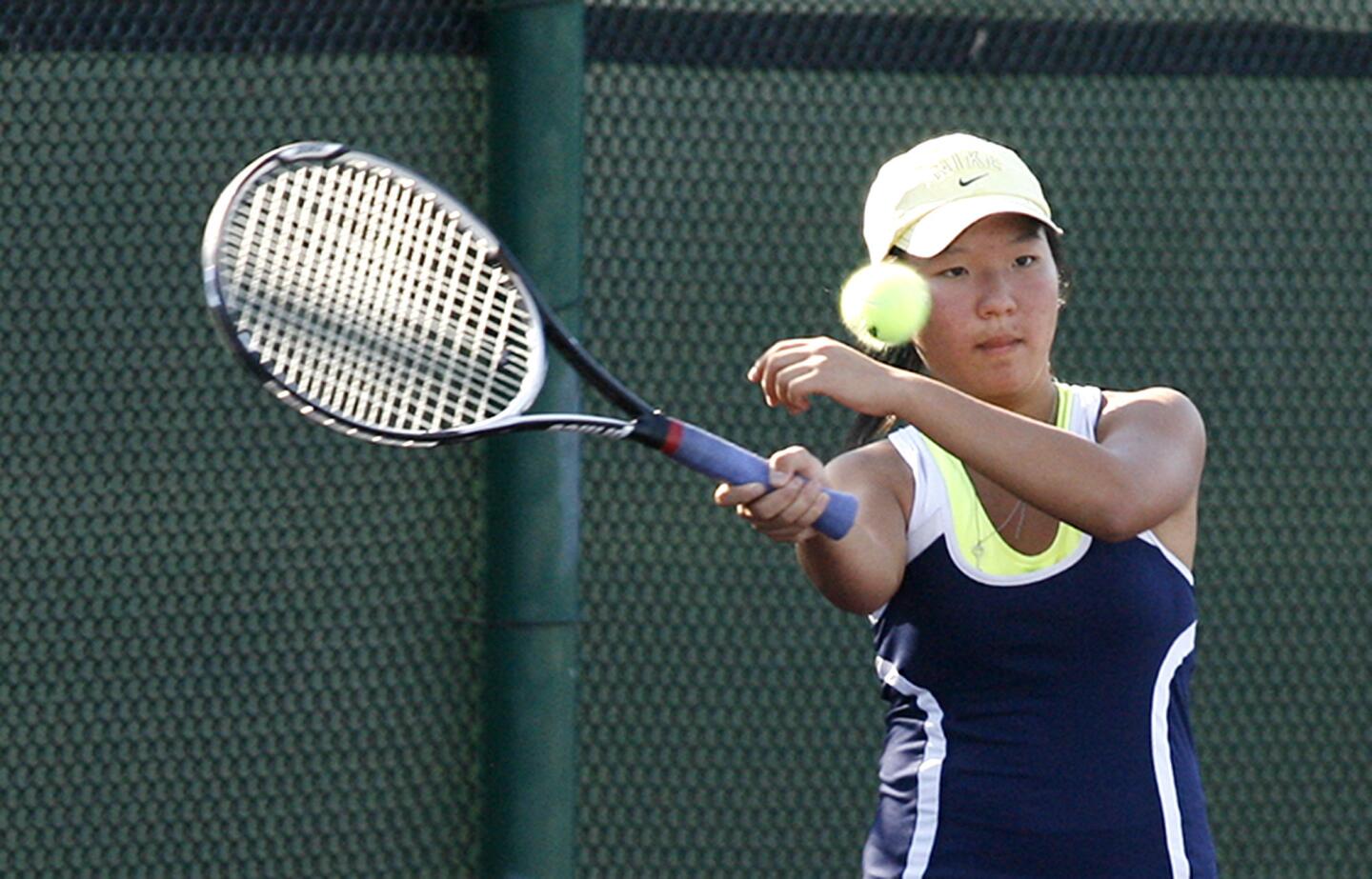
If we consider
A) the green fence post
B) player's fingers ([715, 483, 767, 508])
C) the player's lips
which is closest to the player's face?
the player's lips

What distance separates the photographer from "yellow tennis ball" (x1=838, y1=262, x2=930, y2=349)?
76.9 inches

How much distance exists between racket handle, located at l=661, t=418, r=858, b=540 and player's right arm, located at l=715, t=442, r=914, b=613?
0.4 inches

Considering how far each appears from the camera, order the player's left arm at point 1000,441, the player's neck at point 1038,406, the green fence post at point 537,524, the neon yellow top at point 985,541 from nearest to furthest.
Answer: the player's left arm at point 1000,441
the neon yellow top at point 985,541
the player's neck at point 1038,406
the green fence post at point 537,524

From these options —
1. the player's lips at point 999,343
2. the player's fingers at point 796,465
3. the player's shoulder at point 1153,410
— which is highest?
the player's lips at point 999,343

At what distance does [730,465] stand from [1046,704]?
35 cm

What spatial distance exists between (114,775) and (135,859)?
109mm

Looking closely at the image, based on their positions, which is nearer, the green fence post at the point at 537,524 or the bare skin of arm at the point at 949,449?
the bare skin of arm at the point at 949,449

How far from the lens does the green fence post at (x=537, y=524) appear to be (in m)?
2.79

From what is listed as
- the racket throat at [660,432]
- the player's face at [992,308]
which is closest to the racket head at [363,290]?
the racket throat at [660,432]

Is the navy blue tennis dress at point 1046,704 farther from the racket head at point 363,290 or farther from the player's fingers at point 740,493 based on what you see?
the racket head at point 363,290

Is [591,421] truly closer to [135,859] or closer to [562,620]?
[562,620]

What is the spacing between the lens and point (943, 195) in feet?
6.42

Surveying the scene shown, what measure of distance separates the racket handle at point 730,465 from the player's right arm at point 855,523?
0.03 ft

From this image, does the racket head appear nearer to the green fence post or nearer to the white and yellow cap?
the white and yellow cap
